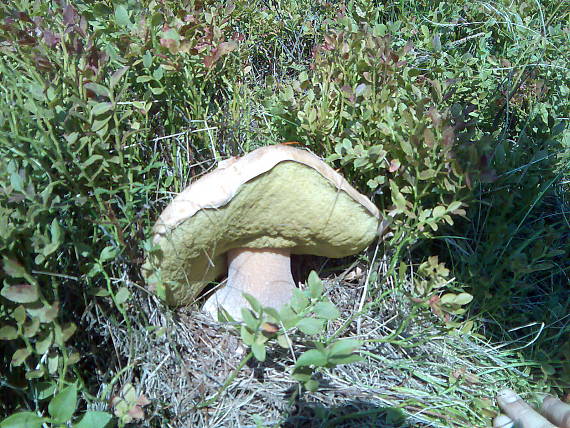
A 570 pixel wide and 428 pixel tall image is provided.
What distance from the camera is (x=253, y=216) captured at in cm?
135

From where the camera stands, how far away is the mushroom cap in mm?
1247

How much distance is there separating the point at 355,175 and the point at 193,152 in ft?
1.89

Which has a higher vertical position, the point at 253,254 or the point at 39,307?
the point at 39,307

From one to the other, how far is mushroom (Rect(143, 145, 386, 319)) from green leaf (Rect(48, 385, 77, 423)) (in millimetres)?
334

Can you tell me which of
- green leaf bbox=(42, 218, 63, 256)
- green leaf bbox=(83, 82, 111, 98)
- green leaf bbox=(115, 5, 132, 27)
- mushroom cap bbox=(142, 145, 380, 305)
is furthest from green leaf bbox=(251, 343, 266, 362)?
green leaf bbox=(115, 5, 132, 27)

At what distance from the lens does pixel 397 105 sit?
1711 mm

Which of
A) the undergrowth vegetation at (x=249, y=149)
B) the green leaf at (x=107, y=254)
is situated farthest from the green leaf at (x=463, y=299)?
the green leaf at (x=107, y=254)

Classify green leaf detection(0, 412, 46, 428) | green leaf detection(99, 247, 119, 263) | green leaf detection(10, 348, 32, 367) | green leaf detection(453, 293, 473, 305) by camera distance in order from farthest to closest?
green leaf detection(453, 293, 473, 305)
green leaf detection(99, 247, 119, 263)
green leaf detection(10, 348, 32, 367)
green leaf detection(0, 412, 46, 428)

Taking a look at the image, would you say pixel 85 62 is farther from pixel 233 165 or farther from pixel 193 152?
pixel 233 165

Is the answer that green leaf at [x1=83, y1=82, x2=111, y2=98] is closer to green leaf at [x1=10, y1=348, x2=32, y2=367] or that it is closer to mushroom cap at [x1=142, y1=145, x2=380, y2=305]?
mushroom cap at [x1=142, y1=145, x2=380, y2=305]

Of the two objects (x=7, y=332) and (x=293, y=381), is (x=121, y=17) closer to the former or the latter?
(x=7, y=332)

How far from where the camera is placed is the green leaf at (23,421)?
1.07 metres

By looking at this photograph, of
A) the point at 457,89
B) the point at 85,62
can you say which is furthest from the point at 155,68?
the point at 457,89

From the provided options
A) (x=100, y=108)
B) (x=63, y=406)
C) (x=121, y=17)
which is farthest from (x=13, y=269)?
(x=121, y=17)
